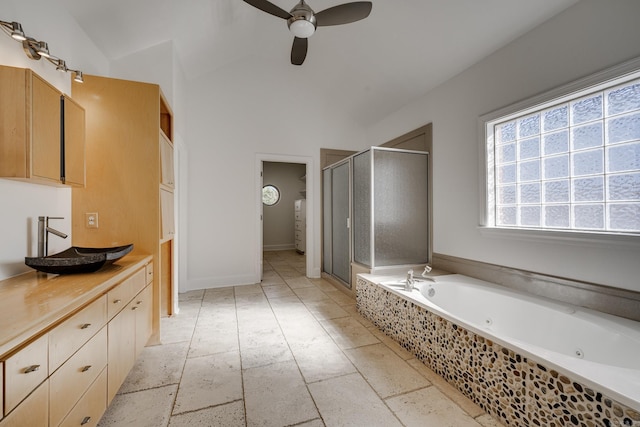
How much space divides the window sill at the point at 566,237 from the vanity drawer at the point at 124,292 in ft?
9.55

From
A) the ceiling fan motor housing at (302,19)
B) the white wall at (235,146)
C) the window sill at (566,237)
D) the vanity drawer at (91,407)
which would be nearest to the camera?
the vanity drawer at (91,407)

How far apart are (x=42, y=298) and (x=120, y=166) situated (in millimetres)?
1286

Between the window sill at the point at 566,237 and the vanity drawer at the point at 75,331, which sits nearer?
the vanity drawer at the point at 75,331

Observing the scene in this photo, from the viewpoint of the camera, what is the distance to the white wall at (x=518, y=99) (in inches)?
67.7

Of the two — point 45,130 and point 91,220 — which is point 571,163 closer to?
point 45,130

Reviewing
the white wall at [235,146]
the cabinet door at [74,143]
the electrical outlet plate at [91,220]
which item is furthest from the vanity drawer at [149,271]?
the white wall at [235,146]

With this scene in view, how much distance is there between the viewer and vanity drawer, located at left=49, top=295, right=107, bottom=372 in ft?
3.08

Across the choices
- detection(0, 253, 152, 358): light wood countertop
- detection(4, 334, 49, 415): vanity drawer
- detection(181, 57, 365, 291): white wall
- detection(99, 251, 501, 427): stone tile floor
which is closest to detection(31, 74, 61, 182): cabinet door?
detection(0, 253, 152, 358): light wood countertop

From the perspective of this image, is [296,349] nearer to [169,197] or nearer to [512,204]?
[169,197]

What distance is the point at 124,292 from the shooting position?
1.58 metres

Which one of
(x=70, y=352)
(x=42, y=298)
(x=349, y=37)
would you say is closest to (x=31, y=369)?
(x=70, y=352)

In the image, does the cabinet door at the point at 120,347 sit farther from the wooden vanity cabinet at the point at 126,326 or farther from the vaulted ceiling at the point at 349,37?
the vaulted ceiling at the point at 349,37

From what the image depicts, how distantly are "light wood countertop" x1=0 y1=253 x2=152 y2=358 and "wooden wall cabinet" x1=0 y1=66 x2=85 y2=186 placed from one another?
0.53m

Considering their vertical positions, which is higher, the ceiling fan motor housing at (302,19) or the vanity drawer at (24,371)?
the ceiling fan motor housing at (302,19)
